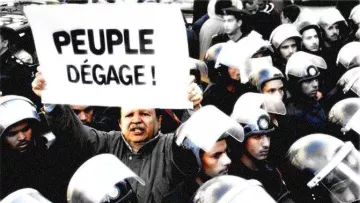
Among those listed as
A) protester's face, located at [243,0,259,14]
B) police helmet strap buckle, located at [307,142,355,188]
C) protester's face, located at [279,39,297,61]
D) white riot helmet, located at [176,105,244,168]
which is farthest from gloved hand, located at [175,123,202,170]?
protester's face, located at [243,0,259,14]

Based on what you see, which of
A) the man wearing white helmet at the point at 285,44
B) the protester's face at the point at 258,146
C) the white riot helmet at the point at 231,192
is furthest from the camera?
the man wearing white helmet at the point at 285,44

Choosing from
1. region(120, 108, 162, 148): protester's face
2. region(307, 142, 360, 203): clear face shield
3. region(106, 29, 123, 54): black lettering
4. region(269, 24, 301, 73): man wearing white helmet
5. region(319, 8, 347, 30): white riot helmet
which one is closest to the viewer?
region(106, 29, 123, 54): black lettering

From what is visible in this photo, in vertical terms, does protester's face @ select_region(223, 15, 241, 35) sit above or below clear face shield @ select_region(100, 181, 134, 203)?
below

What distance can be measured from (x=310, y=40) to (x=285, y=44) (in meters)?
0.62

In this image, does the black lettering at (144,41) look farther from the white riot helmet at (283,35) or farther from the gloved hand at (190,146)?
the white riot helmet at (283,35)

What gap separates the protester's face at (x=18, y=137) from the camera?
411cm

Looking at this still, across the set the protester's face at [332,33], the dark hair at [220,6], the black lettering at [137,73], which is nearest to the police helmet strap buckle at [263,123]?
the black lettering at [137,73]

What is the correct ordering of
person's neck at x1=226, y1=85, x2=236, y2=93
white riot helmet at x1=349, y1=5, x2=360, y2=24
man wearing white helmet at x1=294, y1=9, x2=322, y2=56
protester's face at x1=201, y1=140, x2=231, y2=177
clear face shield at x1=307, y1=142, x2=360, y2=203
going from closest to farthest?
clear face shield at x1=307, y1=142, x2=360, y2=203 → protester's face at x1=201, y1=140, x2=231, y2=177 → person's neck at x1=226, y1=85, x2=236, y2=93 → man wearing white helmet at x1=294, y1=9, x2=322, y2=56 → white riot helmet at x1=349, y1=5, x2=360, y2=24

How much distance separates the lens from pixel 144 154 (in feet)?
11.8

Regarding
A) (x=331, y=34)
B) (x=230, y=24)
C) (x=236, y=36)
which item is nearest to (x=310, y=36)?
(x=331, y=34)

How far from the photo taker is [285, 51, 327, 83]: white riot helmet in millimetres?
5598

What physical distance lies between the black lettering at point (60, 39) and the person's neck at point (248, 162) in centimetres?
186

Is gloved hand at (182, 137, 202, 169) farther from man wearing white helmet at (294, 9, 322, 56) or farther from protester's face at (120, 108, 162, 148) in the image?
man wearing white helmet at (294, 9, 322, 56)

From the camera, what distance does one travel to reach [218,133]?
3.45 m
